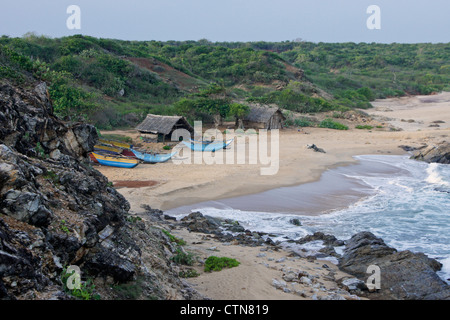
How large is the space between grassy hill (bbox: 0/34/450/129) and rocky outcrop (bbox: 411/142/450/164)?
43.5 ft

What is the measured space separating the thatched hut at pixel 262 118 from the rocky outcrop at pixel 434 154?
1038cm

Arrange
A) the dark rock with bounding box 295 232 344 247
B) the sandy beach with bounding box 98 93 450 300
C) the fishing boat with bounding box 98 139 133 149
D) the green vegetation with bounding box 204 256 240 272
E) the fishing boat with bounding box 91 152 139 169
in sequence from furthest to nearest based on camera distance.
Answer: the fishing boat with bounding box 98 139 133 149, the fishing boat with bounding box 91 152 139 169, the dark rock with bounding box 295 232 344 247, the green vegetation with bounding box 204 256 240 272, the sandy beach with bounding box 98 93 450 300

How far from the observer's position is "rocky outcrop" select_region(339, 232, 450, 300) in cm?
→ 872

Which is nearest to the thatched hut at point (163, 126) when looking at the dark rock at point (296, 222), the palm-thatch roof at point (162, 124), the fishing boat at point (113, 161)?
the palm-thatch roof at point (162, 124)

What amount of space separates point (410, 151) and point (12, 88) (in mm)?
25973

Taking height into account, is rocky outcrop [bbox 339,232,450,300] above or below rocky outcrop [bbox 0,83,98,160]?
below

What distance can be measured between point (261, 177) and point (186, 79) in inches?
1121

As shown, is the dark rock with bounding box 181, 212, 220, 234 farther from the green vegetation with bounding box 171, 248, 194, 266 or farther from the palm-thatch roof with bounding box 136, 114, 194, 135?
the palm-thatch roof with bounding box 136, 114, 194, 135

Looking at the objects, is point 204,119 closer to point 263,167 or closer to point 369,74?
point 263,167

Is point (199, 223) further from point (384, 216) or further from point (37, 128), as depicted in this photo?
point (384, 216)

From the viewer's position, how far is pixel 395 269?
9516 mm

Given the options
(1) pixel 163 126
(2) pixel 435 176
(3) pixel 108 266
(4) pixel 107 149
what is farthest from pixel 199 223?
(2) pixel 435 176

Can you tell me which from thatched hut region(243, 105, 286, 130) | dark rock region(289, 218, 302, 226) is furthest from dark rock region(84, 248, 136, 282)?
thatched hut region(243, 105, 286, 130)

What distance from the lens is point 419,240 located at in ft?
42.1
